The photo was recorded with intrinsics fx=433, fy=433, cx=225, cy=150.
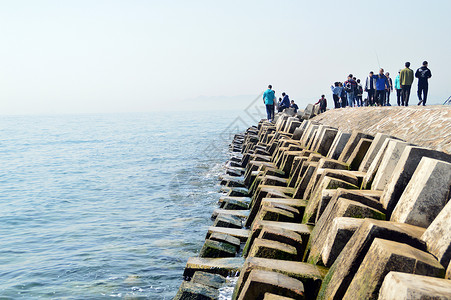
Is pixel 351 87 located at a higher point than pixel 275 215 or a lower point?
higher

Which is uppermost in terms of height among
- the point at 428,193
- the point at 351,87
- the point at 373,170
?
the point at 351,87

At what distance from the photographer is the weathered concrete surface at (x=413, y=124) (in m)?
7.47

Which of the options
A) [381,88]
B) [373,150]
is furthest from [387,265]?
[381,88]

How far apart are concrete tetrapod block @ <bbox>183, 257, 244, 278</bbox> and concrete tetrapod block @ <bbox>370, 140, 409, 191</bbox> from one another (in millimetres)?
1861

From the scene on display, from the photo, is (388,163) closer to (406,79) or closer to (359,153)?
(359,153)

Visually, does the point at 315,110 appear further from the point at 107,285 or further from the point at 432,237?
the point at 432,237

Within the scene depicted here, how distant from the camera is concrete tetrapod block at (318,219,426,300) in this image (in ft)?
9.95

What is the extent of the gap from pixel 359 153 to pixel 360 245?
11.6 ft

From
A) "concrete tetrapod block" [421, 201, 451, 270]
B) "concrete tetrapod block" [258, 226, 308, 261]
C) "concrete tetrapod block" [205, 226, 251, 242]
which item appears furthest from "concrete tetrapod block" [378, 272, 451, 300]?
"concrete tetrapod block" [205, 226, 251, 242]

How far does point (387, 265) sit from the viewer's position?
2.63 m

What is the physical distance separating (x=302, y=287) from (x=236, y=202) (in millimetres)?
5476

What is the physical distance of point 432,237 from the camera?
3.07m

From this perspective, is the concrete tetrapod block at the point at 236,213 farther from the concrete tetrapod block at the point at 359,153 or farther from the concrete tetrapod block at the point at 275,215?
the concrete tetrapod block at the point at 275,215

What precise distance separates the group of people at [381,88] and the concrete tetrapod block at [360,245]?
12.3 meters
